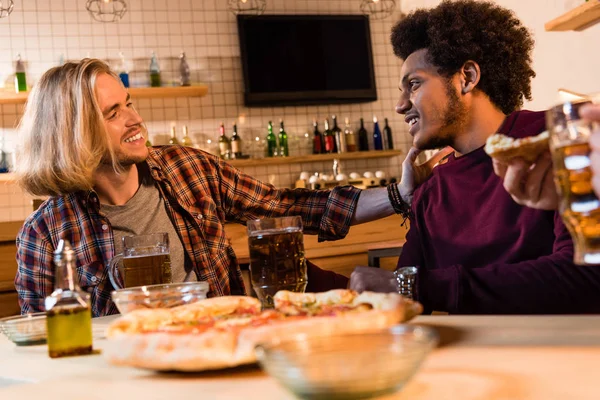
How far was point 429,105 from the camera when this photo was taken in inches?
81.3

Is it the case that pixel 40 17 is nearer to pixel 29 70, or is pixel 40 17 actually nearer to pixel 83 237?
pixel 29 70

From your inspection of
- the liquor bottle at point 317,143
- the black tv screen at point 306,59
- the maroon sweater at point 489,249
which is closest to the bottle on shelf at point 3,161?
the black tv screen at point 306,59

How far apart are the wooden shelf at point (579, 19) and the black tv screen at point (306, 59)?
6.85 feet

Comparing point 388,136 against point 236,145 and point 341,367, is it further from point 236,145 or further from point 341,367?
point 341,367

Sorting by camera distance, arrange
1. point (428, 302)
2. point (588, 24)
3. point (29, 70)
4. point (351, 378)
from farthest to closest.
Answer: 1. point (29, 70)
2. point (588, 24)
3. point (428, 302)
4. point (351, 378)

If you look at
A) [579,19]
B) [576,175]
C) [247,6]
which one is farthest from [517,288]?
[247,6]

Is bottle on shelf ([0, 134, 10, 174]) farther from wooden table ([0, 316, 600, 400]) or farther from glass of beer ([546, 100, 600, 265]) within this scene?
glass of beer ([546, 100, 600, 265])

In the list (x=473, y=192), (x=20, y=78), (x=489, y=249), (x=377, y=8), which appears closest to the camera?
(x=489, y=249)

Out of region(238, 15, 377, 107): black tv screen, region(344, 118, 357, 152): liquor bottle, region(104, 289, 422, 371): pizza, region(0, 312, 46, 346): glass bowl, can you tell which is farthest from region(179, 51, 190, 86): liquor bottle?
region(104, 289, 422, 371): pizza

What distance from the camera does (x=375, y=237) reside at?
4.63 m

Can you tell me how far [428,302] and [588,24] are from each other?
3087mm

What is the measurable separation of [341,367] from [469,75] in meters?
1.55

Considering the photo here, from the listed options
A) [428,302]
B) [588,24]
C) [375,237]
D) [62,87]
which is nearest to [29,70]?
[375,237]

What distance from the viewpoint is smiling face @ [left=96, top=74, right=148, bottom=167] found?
231 centimetres
